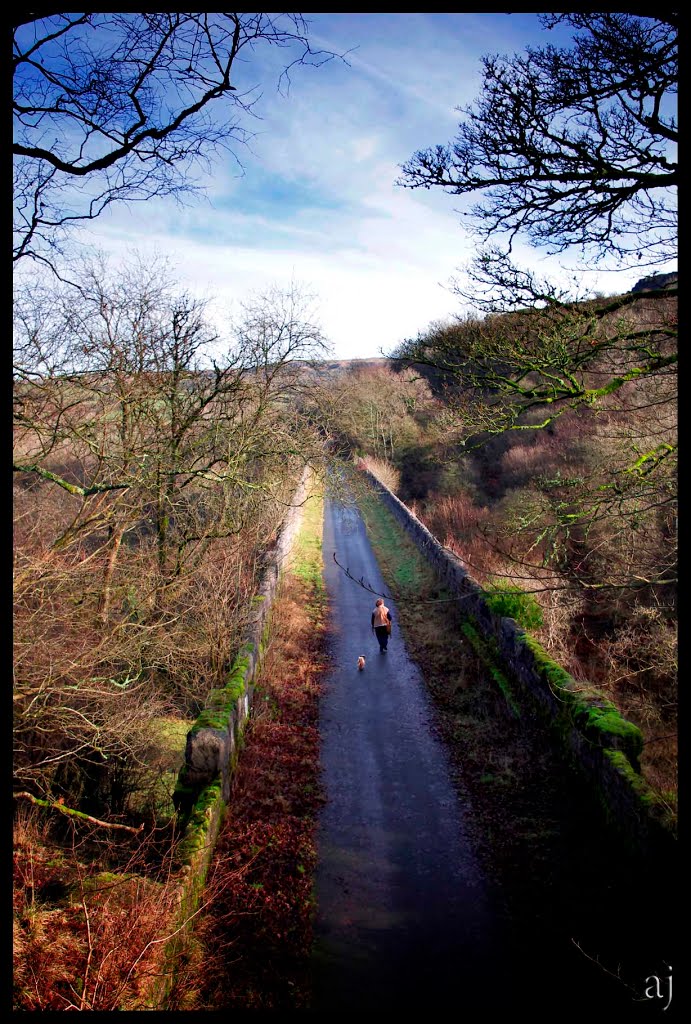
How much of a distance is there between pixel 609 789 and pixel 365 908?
3.12m

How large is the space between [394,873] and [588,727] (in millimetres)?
3047

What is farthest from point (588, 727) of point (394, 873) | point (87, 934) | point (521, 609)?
point (87, 934)

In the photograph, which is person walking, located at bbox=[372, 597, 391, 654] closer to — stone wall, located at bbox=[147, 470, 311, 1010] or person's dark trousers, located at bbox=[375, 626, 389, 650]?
person's dark trousers, located at bbox=[375, 626, 389, 650]

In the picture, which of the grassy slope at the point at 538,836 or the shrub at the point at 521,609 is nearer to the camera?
the grassy slope at the point at 538,836

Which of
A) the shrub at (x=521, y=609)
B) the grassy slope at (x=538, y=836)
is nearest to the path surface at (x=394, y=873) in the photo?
the grassy slope at (x=538, y=836)

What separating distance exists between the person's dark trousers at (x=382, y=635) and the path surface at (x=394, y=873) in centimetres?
139

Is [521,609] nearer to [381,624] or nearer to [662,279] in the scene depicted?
[381,624]

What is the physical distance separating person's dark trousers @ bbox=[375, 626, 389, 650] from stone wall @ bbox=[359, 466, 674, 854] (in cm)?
204

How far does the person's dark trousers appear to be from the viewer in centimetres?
1270

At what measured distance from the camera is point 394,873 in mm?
6535

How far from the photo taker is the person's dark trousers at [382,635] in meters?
12.7

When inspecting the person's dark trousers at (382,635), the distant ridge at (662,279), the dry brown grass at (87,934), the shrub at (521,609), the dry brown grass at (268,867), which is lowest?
the dry brown grass at (268,867)

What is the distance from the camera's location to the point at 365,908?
6.05m

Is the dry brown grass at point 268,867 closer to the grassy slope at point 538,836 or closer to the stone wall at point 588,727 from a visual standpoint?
the grassy slope at point 538,836
